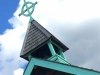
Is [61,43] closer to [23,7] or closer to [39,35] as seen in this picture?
[39,35]

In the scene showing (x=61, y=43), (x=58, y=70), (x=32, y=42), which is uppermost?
(x=61, y=43)

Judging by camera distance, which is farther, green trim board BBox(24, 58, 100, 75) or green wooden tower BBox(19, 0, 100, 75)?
green wooden tower BBox(19, 0, 100, 75)

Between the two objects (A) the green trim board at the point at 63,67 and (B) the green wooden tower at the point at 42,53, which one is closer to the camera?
(A) the green trim board at the point at 63,67

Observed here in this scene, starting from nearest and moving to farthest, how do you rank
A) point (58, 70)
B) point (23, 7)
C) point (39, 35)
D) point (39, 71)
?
1. point (58, 70)
2. point (39, 71)
3. point (39, 35)
4. point (23, 7)

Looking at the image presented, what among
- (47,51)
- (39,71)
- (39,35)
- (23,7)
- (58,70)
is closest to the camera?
(58,70)

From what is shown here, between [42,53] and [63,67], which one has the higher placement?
[42,53]

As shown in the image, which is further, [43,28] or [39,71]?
[43,28]

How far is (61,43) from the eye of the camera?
53.2 feet

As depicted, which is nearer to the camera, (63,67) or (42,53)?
(63,67)

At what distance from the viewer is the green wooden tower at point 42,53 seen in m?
11.3

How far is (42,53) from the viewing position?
15961 millimetres

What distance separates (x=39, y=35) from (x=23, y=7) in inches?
126

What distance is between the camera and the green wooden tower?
11275 millimetres

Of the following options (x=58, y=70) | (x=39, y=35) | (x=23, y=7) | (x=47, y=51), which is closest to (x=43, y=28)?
(x=39, y=35)
